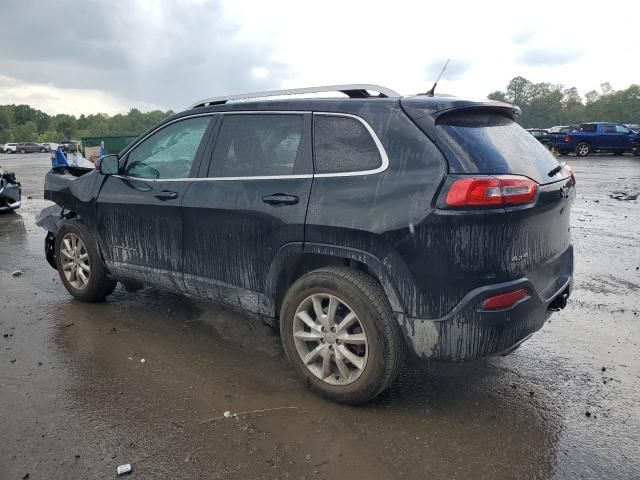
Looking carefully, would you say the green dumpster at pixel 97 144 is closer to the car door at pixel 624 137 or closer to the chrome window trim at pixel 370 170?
the chrome window trim at pixel 370 170

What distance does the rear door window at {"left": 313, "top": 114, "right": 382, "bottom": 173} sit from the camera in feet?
10.3

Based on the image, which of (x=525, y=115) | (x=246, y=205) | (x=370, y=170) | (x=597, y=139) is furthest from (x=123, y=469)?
(x=525, y=115)

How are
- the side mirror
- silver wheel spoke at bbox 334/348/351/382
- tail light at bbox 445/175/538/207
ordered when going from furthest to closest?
the side mirror < silver wheel spoke at bbox 334/348/351/382 < tail light at bbox 445/175/538/207

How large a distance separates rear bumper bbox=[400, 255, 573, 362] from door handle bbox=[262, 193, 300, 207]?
1.01 metres

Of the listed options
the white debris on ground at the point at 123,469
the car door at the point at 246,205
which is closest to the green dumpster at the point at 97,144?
the car door at the point at 246,205

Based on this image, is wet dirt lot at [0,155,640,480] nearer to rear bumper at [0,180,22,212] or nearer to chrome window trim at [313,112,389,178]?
chrome window trim at [313,112,389,178]

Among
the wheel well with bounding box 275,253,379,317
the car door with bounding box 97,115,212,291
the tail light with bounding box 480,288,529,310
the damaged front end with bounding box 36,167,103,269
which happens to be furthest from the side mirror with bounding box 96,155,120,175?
the tail light with bounding box 480,288,529,310

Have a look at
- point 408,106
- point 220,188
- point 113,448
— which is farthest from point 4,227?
point 408,106

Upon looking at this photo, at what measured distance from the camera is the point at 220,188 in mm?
3770

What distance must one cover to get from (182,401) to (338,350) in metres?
1.04

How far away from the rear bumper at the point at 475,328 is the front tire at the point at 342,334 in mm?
152

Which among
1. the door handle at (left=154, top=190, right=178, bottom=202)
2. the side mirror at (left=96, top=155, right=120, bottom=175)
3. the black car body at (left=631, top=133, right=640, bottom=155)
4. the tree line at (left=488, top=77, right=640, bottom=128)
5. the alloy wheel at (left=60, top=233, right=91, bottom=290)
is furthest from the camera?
the tree line at (left=488, top=77, right=640, bottom=128)

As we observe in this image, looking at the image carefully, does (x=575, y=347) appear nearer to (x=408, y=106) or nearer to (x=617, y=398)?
(x=617, y=398)

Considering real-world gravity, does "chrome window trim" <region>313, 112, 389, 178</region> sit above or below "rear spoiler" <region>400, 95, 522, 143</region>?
below
